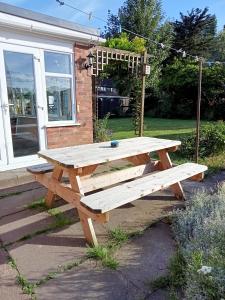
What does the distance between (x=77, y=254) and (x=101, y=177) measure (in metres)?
1.02

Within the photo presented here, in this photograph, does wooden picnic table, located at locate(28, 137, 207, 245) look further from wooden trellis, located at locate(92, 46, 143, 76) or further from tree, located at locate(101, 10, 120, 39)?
tree, located at locate(101, 10, 120, 39)

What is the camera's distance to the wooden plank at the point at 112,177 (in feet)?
10.2

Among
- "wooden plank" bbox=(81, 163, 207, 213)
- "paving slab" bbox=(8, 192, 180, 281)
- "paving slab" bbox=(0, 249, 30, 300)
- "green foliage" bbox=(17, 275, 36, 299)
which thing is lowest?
"paving slab" bbox=(0, 249, 30, 300)

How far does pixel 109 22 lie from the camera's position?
20438 mm

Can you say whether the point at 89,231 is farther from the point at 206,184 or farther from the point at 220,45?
the point at 220,45

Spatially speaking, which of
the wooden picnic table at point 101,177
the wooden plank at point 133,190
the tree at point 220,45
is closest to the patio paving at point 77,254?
the wooden picnic table at point 101,177

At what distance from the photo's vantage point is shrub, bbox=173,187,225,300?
1550 mm

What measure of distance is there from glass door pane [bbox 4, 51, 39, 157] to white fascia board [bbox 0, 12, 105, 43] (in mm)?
437

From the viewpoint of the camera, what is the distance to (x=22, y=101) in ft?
15.8

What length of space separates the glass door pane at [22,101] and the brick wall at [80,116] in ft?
1.37

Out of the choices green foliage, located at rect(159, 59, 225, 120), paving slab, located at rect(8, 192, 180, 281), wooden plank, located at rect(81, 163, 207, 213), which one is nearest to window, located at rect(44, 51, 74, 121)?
paving slab, located at rect(8, 192, 180, 281)

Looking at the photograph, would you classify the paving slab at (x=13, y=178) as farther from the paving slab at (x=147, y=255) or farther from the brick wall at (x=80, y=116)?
the paving slab at (x=147, y=255)

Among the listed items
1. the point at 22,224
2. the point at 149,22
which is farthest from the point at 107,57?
the point at 149,22

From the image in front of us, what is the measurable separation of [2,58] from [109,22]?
59.6 ft
